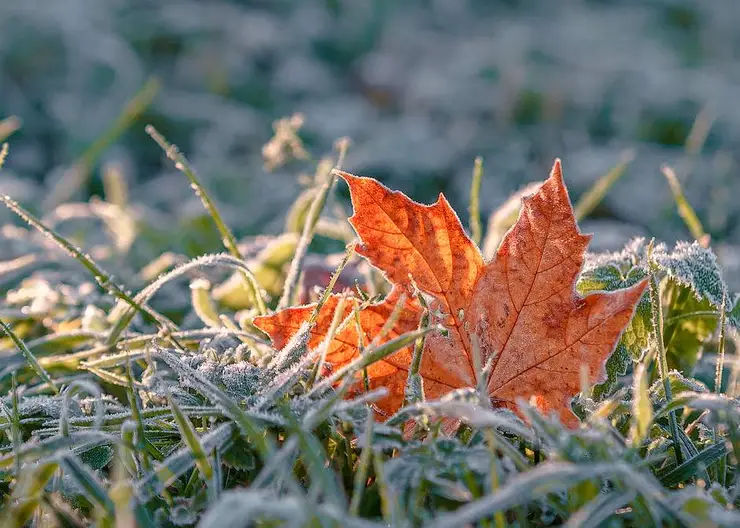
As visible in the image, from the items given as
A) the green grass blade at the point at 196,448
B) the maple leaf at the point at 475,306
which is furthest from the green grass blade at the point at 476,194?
the green grass blade at the point at 196,448

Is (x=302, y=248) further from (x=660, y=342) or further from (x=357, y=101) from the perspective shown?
(x=357, y=101)

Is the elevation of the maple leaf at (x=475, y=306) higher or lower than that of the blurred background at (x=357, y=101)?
higher

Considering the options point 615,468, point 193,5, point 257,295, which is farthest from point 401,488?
point 193,5

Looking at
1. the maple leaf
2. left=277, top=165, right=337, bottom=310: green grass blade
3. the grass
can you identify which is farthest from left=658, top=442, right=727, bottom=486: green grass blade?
left=277, top=165, right=337, bottom=310: green grass blade

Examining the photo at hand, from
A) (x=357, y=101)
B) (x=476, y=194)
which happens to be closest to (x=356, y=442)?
(x=476, y=194)

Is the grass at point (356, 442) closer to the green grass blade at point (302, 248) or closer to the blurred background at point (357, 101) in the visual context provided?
the green grass blade at point (302, 248)

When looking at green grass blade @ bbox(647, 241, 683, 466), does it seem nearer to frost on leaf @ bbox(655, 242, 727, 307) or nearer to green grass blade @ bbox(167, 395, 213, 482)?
frost on leaf @ bbox(655, 242, 727, 307)
